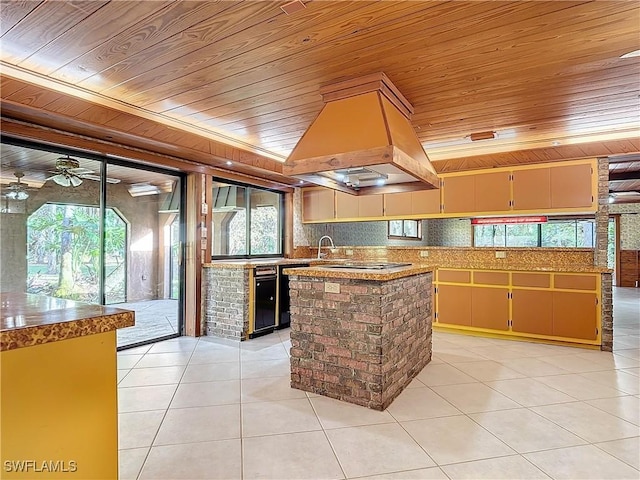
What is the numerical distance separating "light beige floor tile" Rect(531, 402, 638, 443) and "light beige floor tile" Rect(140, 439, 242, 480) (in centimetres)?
212

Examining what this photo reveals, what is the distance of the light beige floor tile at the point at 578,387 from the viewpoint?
9.06ft

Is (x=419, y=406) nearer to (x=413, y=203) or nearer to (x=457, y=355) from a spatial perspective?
(x=457, y=355)

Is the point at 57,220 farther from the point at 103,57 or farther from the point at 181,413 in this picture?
the point at 181,413

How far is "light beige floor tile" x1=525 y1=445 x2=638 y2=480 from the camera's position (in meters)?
1.79

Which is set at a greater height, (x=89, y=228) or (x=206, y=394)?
(x=89, y=228)

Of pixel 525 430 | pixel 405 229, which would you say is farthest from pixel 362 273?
pixel 405 229

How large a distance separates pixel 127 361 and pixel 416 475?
3032mm

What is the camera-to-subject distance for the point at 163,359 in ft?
11.9

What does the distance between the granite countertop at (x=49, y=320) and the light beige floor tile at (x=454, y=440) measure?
181 centimetres

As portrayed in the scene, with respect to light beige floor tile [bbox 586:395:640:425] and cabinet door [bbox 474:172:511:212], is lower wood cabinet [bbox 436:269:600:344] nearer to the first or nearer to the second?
cabinet door [bbox 474:172:511:212]

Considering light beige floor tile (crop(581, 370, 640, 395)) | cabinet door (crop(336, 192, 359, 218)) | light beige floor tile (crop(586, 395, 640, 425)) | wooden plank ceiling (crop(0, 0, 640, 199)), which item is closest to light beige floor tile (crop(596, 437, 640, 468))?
light beige floor tile (crop(586, 395, 640, 425))

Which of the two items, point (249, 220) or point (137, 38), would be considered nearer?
point (137, 38)

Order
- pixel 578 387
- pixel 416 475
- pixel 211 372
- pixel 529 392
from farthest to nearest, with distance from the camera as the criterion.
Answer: pixel 211 372 < pixel 578 387 < pixel 529 392 < pixel 416 475

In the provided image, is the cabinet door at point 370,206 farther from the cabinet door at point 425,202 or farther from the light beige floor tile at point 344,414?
the light beige floor tile at point 344,414
